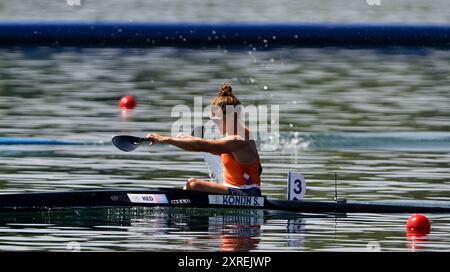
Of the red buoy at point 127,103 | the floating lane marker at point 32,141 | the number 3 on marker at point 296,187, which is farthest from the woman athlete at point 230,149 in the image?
the red buoy at point 127,103

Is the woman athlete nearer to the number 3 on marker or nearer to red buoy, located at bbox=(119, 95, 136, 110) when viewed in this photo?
the number 3 on marker

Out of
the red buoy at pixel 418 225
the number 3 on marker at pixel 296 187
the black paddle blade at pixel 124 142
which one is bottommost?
the red buoy at pixel 418 225

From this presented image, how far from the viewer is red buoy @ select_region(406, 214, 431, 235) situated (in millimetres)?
14523

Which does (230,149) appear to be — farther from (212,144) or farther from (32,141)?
(32,141)

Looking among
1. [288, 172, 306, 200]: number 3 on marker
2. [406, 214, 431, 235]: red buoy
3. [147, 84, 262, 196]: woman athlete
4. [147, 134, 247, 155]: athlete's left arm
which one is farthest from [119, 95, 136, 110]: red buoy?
[406, 214, 431, 235]: red buoy

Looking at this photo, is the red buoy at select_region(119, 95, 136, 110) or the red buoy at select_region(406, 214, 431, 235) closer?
the red buoy at select_region(406, 214, 431, 235)

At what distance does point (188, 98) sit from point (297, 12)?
17393 millimetres

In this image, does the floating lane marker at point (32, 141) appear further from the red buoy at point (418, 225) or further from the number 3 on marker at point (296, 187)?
the red buoy at point (418, 225)

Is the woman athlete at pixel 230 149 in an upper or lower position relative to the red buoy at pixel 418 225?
upper

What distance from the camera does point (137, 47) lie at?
139 ft

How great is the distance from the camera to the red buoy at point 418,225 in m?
14.5

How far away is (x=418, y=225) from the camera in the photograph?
47.7 ft

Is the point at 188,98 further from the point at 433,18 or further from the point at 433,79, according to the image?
the point at 433,18
